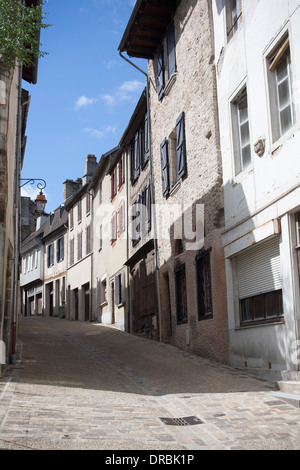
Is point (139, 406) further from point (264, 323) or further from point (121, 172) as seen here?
point (121, 172)

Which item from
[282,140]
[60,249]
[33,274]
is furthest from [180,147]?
[33,274]

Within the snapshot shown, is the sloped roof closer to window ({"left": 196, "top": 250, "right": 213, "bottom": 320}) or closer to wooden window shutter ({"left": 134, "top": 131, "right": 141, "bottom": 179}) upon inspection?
wooden window shutter ({"left": 134, "top": 131, "right": 141, "bottom": 179})

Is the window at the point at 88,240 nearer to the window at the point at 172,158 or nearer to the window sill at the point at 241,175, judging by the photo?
the window at the point at 172,158

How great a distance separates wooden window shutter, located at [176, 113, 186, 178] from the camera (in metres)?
13.8

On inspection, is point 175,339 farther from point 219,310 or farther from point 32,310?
point 32,310

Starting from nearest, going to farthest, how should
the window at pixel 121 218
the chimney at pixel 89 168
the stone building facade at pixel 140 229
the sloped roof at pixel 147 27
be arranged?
the sloped roof at pixel 147 27, the stone building facade at pixel 140 229, the window at pixel 121 218, the chimney at pixel 89 168

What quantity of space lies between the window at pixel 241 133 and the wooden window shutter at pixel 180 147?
278 cm

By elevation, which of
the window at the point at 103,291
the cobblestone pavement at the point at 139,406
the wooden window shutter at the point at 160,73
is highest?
the wooden window shutter at the point at 160,73

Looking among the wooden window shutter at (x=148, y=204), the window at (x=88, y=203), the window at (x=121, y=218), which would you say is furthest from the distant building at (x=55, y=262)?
the wooden window shutter at (x=148, y=204)

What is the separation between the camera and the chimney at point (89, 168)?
31.9 metres

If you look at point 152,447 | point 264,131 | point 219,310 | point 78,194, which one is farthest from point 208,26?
point 78,194

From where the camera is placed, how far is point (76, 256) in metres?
31.7

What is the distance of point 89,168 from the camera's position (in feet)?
107

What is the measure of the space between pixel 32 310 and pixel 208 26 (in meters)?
31.6
